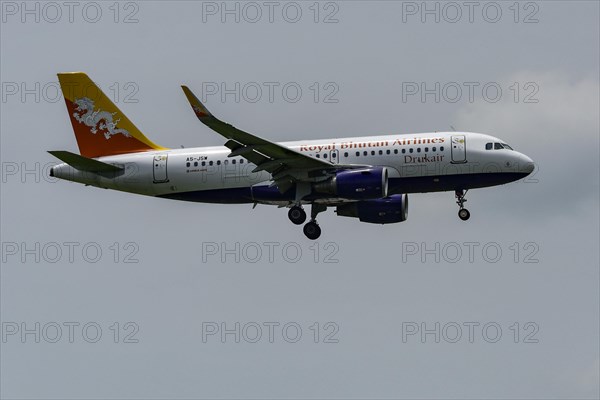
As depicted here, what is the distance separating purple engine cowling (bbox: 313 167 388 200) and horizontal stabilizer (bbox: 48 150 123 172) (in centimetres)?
1148

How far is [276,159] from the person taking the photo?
6575cm

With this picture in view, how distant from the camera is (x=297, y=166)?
65.8m

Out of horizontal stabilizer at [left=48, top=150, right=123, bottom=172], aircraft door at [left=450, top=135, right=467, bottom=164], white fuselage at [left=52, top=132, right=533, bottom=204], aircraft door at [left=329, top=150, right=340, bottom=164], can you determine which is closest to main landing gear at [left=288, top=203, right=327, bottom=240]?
white fuselage at [left=52, top=132, right=533, bottom=204]

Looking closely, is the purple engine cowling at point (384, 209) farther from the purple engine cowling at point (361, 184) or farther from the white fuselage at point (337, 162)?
the purple engine cowling at point (361, 184)

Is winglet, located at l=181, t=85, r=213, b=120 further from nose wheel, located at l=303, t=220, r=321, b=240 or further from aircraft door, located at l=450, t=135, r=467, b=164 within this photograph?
aircraft door, located at l=450, t=135, r=467, b=164

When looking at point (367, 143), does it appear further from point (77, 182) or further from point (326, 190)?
point (77, 182)

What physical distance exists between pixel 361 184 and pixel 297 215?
490 cm

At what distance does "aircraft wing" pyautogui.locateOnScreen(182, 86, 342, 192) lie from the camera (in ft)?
208

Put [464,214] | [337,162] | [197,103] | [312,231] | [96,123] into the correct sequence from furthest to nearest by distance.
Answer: [96,123]
[312,231]
[337,162]
[464,214]
[197,103]

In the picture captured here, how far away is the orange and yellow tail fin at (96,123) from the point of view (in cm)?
7144

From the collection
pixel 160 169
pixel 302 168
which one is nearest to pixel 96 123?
pixel 160 169

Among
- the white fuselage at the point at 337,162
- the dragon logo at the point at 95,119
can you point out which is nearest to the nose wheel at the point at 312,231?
the white fuselage at the point at 337,162

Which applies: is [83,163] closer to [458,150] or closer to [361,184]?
[361,184]

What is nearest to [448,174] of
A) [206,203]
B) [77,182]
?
[206,203]
